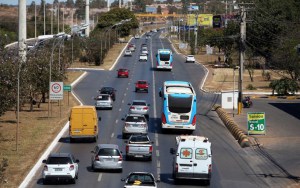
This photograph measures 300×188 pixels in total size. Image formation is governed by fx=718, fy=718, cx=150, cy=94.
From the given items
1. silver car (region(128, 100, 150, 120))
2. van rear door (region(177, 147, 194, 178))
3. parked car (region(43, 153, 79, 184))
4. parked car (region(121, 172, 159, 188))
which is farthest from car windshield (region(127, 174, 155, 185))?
silver car (region(128, 100, 150, 120))

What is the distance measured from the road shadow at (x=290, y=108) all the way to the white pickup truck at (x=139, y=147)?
2577 centimetres

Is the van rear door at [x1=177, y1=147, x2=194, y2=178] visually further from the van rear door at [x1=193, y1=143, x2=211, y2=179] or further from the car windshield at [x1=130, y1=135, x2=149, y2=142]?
the car windshield at [x1=130, y1=135, x2=149, y2=142]

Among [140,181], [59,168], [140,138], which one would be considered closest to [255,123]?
[140,138]

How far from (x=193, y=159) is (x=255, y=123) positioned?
19.0 m

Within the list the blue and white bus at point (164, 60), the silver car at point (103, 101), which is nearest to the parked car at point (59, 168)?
the silver car at point (103, 101)

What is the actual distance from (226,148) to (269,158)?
446 centimetres

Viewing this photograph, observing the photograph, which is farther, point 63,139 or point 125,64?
point 125,64

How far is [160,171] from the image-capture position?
37062mm

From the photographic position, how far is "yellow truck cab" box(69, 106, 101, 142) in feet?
148

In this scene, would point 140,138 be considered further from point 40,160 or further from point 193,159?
point 193,159

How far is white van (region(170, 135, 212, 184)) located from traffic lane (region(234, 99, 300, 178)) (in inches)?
270

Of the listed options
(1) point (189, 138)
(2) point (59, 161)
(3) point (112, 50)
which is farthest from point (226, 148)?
(3) point (112, 50)

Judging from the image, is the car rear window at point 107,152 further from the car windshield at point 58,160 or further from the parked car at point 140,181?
the parked car at point 140,181

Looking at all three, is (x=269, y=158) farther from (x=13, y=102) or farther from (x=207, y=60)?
(x=207, y=60)
